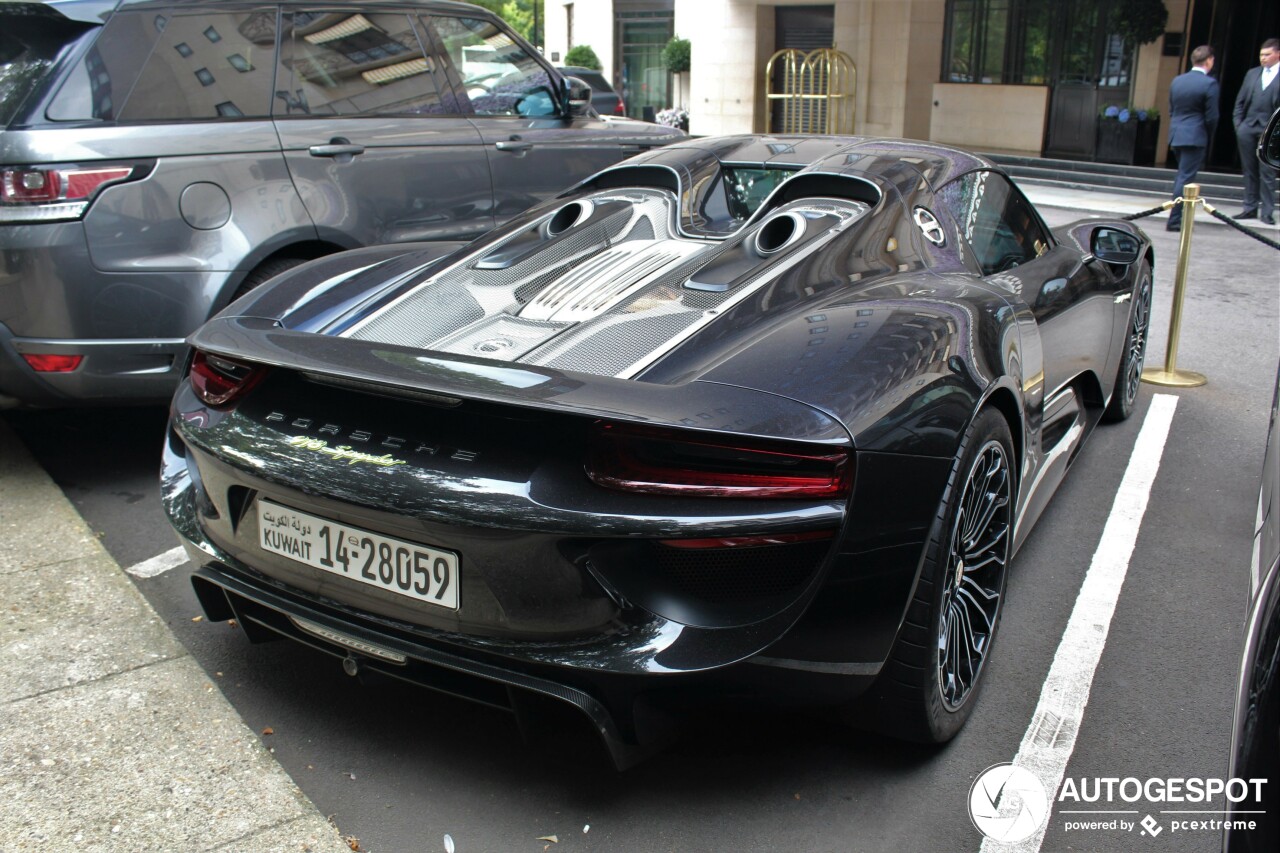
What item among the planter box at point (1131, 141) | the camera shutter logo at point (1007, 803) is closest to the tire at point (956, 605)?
the camera shutter logo at point (1007, 803)

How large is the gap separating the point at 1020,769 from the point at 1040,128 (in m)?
16.8

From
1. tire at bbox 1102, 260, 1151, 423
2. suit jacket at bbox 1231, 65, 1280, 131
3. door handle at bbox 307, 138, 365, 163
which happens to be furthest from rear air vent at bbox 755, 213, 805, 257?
suit jacket at bbox 1231, 65, 1280, 131

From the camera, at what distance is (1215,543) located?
4.05 m

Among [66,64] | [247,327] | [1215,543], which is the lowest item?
[1215,543]

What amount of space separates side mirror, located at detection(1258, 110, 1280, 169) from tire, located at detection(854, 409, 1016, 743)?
1.69 metres

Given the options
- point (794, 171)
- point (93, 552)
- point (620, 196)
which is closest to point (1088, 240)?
point (794, 171)

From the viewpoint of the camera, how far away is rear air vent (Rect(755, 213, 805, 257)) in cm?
314

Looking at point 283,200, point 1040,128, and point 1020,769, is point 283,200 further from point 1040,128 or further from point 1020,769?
point 1040,128

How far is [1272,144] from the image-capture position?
12.4 ft

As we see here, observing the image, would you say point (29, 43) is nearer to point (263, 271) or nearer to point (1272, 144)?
point (263, 271)

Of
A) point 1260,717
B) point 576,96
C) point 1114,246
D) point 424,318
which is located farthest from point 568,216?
point 576,96

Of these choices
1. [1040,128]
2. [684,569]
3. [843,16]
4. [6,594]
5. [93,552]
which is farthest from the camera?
[843,16]

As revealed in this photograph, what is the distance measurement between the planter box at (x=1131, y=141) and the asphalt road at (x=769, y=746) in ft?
44.2

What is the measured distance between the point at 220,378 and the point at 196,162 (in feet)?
6.63
